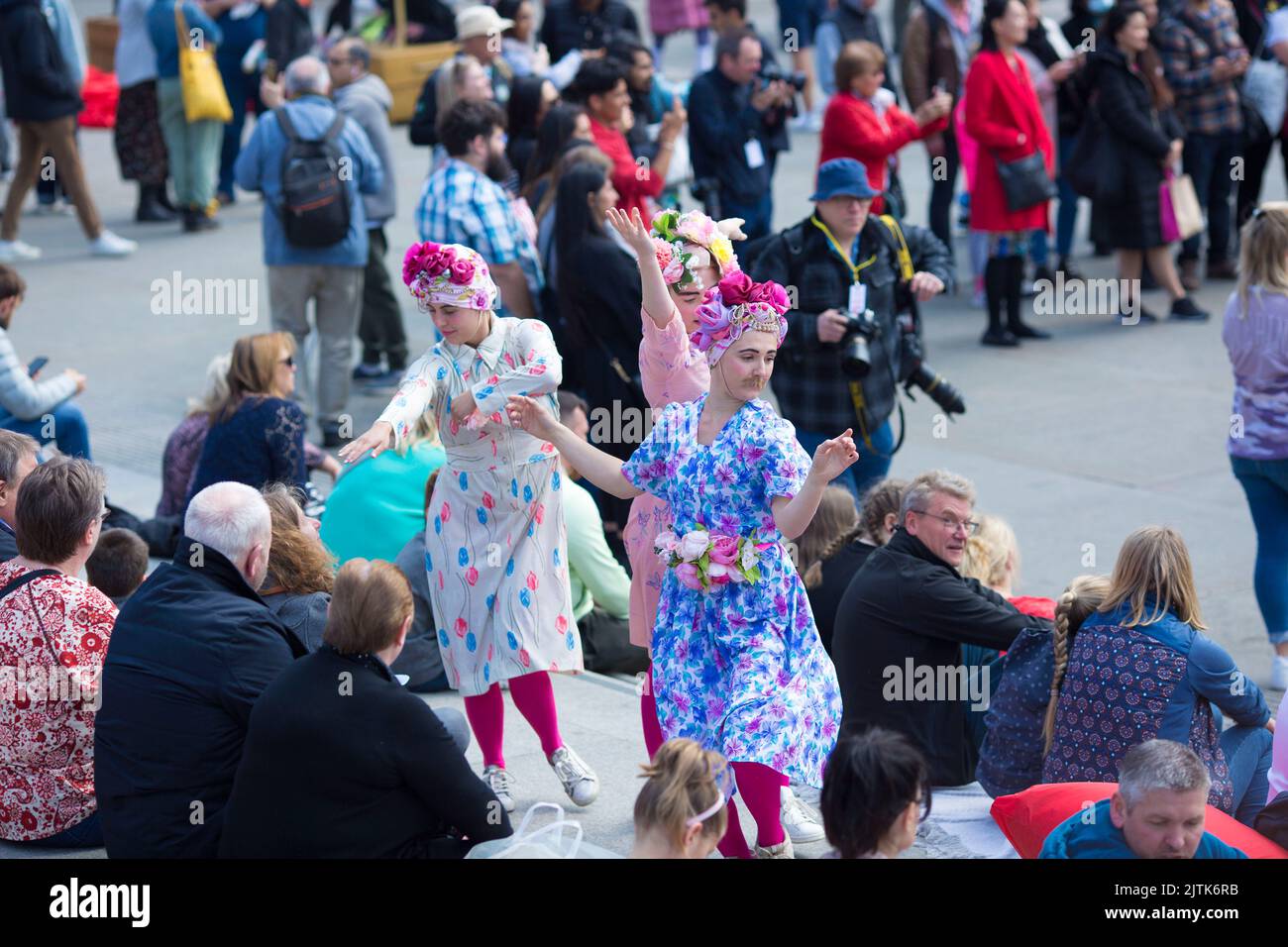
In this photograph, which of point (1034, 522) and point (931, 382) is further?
point (1034, 522)

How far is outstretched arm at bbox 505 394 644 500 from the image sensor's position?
4848 mm

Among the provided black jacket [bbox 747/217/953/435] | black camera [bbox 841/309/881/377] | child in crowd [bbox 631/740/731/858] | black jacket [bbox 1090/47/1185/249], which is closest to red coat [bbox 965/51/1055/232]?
black jacket [bbox 1090/47/1185/249]

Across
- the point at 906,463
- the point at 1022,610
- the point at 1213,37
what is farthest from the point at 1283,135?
the point at 1022,610

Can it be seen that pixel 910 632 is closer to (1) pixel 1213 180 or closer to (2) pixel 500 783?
(2) pixel 500 783

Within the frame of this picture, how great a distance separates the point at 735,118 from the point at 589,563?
467 centimetres

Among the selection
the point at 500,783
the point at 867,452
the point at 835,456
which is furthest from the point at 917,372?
the point at 835,456

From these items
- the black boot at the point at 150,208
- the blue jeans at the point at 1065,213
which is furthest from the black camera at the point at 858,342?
the black boot at the point at 150,208

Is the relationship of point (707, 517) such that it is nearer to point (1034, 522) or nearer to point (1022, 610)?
point (1022, 610)

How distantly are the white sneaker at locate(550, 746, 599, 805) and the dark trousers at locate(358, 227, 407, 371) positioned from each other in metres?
5.09

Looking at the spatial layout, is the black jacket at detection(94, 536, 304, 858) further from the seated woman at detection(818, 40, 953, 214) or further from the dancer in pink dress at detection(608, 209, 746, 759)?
the seated woman at detection(818, 40, 953, 214)

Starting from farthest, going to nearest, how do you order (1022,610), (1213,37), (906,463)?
(1213,37), (906,463), (1022,610)

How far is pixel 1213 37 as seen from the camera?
37.7ft

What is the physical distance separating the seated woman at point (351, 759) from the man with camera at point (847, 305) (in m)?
2.96
